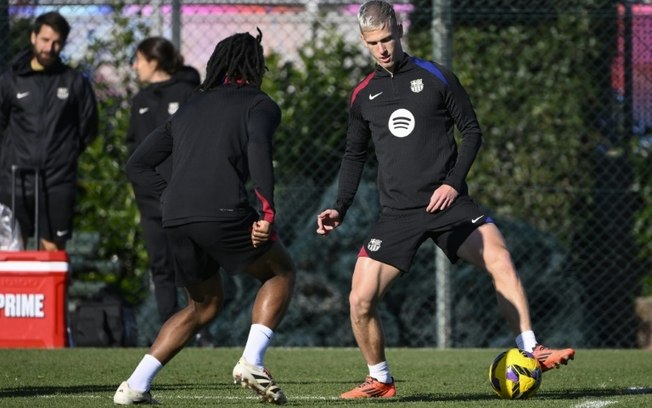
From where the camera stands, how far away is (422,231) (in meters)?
6.71

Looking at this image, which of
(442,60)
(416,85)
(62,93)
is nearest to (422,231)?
(416,85)

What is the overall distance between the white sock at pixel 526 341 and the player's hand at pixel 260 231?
138 cm

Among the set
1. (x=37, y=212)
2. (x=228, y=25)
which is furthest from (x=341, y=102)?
(x=37, y=212)

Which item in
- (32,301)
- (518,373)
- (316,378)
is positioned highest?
(518,373)

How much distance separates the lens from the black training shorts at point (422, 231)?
21.9ft

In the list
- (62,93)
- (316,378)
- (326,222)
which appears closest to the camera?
(326,222)

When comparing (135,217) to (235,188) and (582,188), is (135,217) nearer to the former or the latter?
(582,188)

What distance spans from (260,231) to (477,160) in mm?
5647

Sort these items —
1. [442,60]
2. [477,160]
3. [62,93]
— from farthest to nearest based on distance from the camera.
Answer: [477,160]
[442,60]
[62,93]

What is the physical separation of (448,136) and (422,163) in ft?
0.64

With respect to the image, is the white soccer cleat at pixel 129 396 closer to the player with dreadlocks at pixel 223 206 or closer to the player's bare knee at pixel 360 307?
the player with dreadlocks at pixel 223 206

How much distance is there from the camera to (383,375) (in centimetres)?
682

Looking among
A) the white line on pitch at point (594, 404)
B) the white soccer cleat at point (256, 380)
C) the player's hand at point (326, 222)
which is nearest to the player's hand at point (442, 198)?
the player's hand at point (326, 222)

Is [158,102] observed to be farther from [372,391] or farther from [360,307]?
[372,391]
